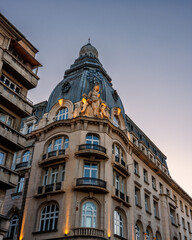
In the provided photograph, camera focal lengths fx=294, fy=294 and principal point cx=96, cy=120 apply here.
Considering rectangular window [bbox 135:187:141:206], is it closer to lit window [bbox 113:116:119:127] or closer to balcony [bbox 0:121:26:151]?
lit window [bbox 113:116:119:127]

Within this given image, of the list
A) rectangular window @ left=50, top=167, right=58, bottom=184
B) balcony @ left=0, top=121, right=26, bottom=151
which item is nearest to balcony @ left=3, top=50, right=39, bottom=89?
balcony @ left=0, top=121, right=26, bottom=151

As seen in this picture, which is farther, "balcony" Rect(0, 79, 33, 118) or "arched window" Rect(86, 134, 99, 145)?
"arched window" Rect(86, 134, 99, 145)

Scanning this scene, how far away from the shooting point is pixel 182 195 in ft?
188

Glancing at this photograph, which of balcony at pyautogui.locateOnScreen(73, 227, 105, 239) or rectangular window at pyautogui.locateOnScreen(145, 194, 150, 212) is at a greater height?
rectangular window at pyautogui.locateOnScreen(145, 194, 150, 212)

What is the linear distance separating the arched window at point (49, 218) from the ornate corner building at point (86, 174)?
11 cm

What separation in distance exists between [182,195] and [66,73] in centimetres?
3249

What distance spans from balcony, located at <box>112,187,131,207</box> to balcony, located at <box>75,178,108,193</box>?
1683 millimetres

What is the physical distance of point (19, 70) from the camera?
27656 millimetres

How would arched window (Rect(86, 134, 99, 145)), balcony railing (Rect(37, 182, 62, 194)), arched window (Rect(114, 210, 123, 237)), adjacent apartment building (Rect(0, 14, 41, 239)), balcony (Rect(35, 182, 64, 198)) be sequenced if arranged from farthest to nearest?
1. arched window (Rect(86, 134, 99, 145))
2. balcony railing (Rect(37, 182, 62, 194))
3. arched window (Rect(114, 210, 123, 237))
4. balcony (Rect(35, 182, 64, 198))
5. adjacent apartment building (Rect(0, 14, 41, 239))

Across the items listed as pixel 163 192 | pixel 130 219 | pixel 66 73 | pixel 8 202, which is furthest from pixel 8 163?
pixel 163 192

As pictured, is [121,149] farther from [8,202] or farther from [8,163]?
[8,163]

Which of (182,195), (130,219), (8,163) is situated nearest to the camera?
(8,163)

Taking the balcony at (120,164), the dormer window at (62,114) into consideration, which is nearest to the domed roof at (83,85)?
the dormer window at (62,114)

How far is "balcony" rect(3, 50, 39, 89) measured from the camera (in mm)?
26719
